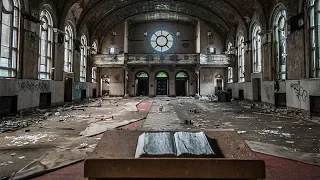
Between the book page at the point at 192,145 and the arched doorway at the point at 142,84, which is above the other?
the arched doorway at the point at 142,84

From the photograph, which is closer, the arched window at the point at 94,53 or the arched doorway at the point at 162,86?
the arched window at the point at 94,53

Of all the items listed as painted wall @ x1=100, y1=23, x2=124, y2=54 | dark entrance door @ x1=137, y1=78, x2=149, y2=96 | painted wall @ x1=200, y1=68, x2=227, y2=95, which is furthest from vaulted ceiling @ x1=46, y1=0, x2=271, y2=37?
dark entrance door @ x1=137, y1=78, x2=149, y2=96

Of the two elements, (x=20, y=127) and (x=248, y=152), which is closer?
(x=248, y=152)

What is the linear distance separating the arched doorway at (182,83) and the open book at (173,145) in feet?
86.2

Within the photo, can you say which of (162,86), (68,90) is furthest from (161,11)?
(68,90)

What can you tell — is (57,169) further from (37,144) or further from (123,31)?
(123,31)

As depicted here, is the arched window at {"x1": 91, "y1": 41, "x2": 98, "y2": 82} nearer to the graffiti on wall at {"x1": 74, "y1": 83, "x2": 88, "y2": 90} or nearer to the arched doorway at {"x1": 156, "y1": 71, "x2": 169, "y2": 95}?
the graffiti on wall at {"x1": 74, "y1": 83, "x2": 88, "y2": 90}

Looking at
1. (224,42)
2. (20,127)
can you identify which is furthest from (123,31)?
(20,127)

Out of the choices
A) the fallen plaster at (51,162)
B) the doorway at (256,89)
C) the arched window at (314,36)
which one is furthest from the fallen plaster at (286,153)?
the doorway at (256,89)

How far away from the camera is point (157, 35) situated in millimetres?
28359

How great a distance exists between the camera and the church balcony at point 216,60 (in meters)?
23.2

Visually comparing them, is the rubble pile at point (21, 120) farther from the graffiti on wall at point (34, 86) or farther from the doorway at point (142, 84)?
the doorway at point (142, 84)

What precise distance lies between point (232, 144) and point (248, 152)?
24 centimetres

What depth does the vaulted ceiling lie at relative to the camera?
16.9 metres
